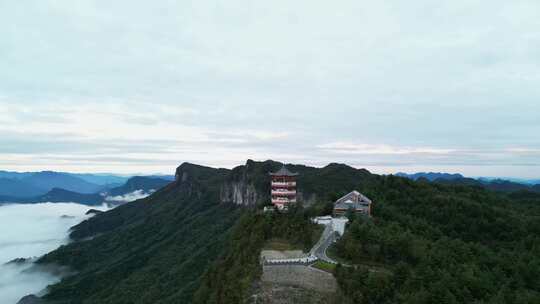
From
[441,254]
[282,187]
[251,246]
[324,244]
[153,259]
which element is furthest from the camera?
[153,259]

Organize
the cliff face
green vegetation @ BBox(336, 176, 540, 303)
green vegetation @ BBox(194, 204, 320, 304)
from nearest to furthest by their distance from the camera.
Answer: green vegetation @ BBox(336, 176, 540, 303) → green vegetation @ BBox(194, 204, 320, 304) → the cliff face

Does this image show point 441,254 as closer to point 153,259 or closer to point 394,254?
point 394,254

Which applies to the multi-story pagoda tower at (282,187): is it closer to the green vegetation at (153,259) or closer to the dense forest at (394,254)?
the dense forest at (394,254)

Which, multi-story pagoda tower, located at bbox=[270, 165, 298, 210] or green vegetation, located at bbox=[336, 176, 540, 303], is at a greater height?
multi-story pagoda tower, located at bbox=[270, 165, 298, 210]

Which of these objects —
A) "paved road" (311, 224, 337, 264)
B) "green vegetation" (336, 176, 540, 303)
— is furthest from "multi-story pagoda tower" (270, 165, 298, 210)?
"green vegetation" (336, 176, 540, 303)

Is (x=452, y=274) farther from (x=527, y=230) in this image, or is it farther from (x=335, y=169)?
(x=335, y=169)

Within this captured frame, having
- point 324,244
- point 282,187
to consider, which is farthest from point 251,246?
point 282,187

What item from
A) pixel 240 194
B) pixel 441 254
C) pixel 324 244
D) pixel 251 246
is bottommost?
pixel 240 194

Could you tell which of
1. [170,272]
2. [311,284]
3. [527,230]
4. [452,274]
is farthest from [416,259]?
[170,272]

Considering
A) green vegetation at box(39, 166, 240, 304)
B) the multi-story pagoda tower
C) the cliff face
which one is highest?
the multi-story pagoda tower

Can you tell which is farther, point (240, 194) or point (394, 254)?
point (240, 194)

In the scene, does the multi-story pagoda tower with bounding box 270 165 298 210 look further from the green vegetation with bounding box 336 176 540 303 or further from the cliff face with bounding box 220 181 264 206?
the cliff face with bounding box 220 181 264 206
